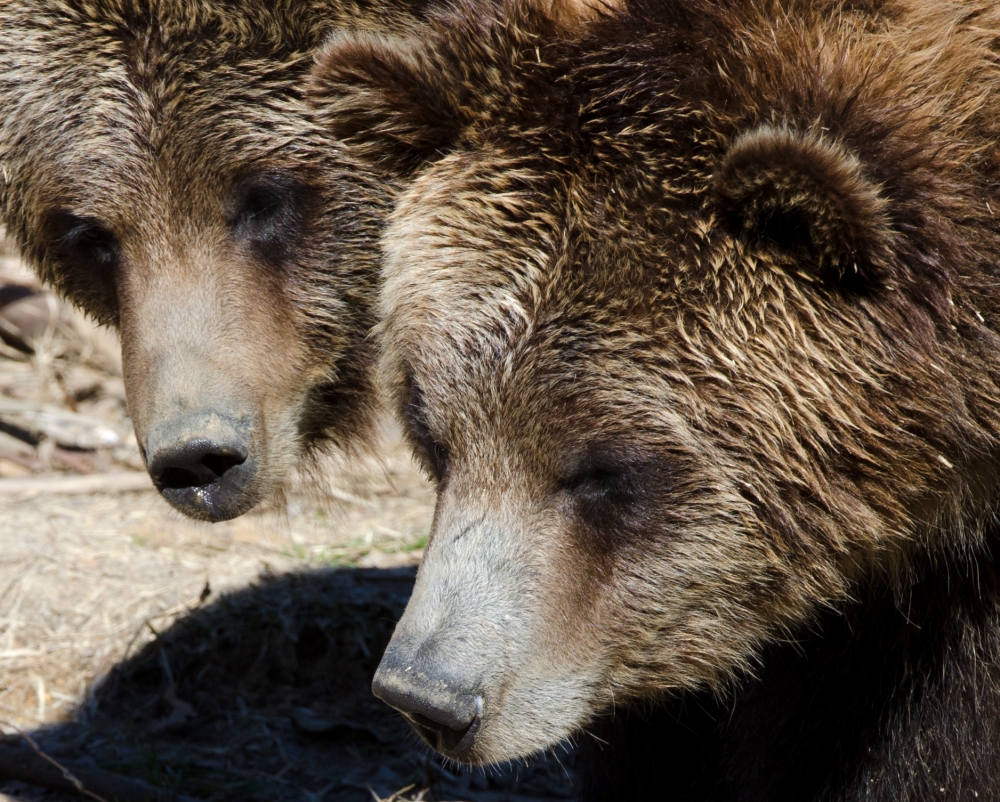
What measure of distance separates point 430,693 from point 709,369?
110cm

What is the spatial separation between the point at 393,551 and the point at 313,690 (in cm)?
127

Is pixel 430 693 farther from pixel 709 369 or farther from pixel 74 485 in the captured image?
pixel 74 485

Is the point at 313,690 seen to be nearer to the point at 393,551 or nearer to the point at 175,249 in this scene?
the point at 393,551

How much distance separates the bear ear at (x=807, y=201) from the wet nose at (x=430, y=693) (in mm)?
1361

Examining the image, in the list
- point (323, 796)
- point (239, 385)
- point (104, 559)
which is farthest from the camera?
point (104, 559)

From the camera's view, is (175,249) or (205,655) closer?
(175,249)

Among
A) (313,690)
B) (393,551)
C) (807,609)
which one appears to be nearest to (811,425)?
(807,609)

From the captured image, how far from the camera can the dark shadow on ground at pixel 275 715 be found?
5359 mm

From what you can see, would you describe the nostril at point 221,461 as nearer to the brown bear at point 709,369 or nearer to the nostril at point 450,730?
the brown bear at point 709,369

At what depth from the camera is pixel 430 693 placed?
317 centimetres

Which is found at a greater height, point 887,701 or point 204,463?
point 887,701

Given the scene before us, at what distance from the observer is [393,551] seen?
714 cm

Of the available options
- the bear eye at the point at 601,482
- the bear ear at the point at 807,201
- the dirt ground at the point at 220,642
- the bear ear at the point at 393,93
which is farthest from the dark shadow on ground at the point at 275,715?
the bear ear at the point at 807,201

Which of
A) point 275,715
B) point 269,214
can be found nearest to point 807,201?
point 269,214
